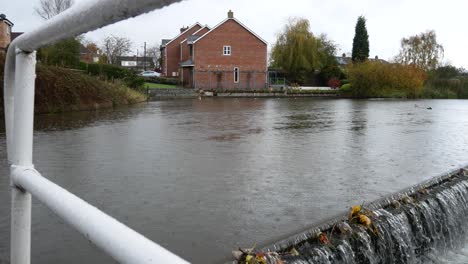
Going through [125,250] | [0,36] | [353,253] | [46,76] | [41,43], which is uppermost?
[0,36]

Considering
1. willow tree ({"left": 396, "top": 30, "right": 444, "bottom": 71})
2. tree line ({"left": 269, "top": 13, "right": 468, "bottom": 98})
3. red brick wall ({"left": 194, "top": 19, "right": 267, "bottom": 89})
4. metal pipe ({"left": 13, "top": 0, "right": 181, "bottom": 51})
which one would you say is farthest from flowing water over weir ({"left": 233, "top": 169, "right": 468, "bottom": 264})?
willow tree ({"left": 396, "top": 30, "right": 444, "bottom": 71})

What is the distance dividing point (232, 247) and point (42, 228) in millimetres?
Answer: 1935

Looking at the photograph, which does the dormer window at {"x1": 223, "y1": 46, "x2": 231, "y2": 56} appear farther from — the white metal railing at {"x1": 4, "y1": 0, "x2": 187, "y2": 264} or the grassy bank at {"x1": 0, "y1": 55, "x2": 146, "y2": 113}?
the white metal railing at {"x1": 4, "y1": 0, "x2": 187, "y2": 264}

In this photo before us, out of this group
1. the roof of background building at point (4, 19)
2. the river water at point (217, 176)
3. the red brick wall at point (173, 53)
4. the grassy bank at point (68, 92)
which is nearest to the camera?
the river water at point (217, 176)

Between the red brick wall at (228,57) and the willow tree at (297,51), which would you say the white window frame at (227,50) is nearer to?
the red brick wall at (228,57)

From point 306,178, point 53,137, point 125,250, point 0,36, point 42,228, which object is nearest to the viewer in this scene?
point 125,250

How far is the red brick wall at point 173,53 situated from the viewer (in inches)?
2509

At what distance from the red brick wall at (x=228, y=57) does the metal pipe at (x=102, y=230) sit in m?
49.3

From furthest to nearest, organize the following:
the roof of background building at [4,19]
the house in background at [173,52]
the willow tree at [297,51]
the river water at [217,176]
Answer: the house in background at [173,52] → the willow tree at [297,51] → the roof of background building at [4,19] → the river water at [217,176]

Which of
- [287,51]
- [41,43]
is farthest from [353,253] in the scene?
[287,51]

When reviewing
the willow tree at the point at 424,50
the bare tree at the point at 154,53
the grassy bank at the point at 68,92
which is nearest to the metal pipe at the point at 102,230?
the grassy bank at the point at 68,92

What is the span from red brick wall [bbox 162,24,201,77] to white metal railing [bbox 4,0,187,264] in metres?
63.1

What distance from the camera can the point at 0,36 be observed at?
33.2m

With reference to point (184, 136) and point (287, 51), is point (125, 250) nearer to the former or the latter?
point (184, 136)
